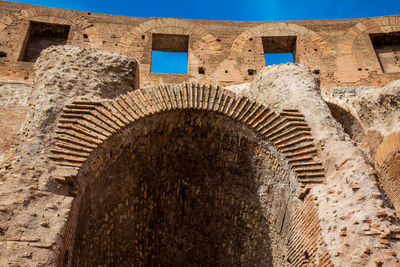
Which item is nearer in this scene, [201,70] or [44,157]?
[44,157]

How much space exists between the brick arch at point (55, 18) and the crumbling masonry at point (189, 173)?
206 inches

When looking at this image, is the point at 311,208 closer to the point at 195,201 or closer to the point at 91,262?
the point at 195,201

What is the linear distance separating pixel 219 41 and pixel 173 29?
5.12 feet

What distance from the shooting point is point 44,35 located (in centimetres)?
1132

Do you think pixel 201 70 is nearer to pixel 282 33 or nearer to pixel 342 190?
pixel 282 33

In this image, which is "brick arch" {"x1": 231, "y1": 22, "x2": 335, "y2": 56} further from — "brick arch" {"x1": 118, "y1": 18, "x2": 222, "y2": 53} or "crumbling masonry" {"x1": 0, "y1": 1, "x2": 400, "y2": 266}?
"crumbling masonry" {"x1": 0, "y1": 1, "x2": 400, "y2": 266}

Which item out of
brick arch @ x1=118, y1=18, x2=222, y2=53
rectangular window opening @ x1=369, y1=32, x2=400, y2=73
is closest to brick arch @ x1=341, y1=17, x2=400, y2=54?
rectangular window opening @ x1=369, y1=32, x2=400, y2=73

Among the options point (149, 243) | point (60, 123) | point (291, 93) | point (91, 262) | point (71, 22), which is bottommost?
point (91, 262)

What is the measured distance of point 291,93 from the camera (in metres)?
5.06

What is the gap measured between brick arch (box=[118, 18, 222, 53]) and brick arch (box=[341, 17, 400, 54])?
4.33m

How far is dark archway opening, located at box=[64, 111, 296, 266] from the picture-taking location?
408cm

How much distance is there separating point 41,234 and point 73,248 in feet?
1.84

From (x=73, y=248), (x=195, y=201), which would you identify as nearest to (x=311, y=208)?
(x=195, y=201)

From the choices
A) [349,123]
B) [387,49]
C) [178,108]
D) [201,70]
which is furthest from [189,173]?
[387,49]
